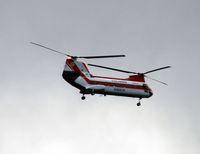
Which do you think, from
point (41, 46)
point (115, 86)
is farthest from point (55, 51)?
A: point (115, 86)

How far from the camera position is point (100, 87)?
194750 mm

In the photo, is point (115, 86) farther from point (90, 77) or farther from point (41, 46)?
point (41, 46)

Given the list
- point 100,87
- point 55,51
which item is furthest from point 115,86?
point 55,51

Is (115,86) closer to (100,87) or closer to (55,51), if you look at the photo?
(100,87)

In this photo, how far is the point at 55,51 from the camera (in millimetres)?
189750

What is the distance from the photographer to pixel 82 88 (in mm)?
193250

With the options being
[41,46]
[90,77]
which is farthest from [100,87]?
[41,46]

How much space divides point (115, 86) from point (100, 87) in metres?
4.73

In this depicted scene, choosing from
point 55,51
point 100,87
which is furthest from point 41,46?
point 100,87

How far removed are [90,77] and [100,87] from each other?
10.1 ft

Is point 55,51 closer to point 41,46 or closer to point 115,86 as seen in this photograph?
point 41,46

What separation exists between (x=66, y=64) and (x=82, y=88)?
6.25m

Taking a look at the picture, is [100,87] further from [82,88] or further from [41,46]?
[41,46]

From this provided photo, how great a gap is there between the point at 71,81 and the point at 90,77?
4556 millimetres
